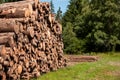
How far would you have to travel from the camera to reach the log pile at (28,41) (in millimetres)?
15055

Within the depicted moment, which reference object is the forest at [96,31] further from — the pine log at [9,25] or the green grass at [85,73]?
the pine log at [9,25]

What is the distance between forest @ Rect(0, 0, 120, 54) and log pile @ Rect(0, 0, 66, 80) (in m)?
28.1

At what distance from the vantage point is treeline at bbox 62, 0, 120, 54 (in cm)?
4878

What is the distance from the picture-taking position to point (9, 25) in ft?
51.6

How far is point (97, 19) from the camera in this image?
5056 centimetres

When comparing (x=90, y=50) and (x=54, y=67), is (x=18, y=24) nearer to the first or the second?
(x=54, y=67)

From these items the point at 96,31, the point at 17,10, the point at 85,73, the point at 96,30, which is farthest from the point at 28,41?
the point at 96,30

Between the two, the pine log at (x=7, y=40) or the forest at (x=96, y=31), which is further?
the forest at (x=96, y=31)

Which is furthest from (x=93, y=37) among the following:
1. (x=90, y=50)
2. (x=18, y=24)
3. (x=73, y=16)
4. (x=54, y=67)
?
(x=18, y=24)

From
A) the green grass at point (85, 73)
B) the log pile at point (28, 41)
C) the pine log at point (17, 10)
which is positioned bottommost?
the green grass at point (85, 73)

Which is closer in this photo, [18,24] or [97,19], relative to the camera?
[18,24]

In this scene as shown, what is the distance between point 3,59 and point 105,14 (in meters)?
36.1

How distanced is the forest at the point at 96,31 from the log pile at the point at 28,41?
28.1m

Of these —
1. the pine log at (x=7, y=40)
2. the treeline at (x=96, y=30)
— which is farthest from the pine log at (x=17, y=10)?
the treeline at (x=96, y=30)
